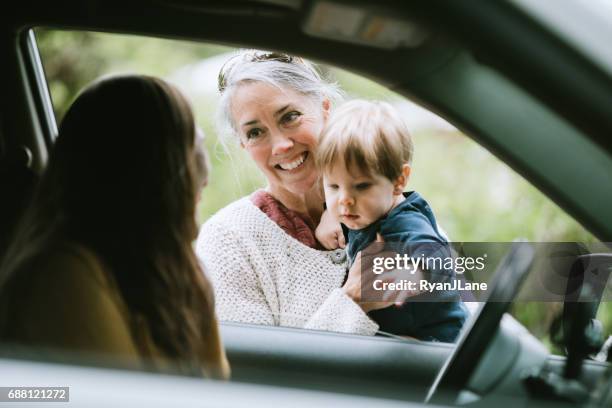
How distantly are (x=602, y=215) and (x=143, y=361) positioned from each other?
880mm

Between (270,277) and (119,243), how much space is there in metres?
0.56

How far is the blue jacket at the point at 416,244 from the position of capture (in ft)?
5.60

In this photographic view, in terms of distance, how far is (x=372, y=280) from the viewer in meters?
1.75

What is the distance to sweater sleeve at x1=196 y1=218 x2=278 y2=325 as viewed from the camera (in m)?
1.83

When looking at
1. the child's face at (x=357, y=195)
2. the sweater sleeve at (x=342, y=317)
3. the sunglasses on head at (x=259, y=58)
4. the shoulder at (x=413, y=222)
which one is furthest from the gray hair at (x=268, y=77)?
the sweater sleeve at (x=342, y=317)

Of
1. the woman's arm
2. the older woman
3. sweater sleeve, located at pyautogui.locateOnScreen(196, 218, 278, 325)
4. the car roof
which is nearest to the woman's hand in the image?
the older woman

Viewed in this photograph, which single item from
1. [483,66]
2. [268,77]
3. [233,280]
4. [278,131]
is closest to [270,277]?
[233,280]

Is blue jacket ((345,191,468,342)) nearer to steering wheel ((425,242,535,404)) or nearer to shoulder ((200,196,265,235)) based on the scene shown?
steering wheel ((425,242,535,404))

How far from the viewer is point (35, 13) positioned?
5.72 ft

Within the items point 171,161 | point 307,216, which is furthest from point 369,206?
point 171,161

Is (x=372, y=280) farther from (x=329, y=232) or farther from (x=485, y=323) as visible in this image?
(x=485, y=323)

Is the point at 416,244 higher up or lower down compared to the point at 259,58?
lower down

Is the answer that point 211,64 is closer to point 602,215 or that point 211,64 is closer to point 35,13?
point 35,13

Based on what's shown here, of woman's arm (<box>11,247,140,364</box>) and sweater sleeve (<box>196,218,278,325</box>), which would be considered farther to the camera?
sweater sleeve (<box>196,218,278,325</box>)
